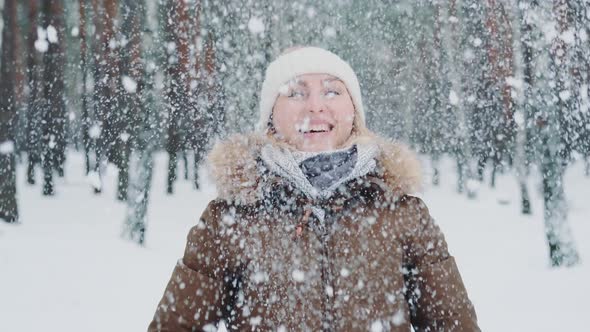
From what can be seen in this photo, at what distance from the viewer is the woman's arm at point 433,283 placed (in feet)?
6.24

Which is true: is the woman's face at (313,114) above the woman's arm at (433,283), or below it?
above

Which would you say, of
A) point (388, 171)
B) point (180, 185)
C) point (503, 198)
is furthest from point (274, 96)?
point (180, 185)

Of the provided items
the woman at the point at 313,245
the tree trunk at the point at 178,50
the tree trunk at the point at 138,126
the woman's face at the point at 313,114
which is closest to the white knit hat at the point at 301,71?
the woman's face at the point at 313,114

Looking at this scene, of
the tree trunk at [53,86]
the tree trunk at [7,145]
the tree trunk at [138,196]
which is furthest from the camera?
the tree trunk at [53,86]

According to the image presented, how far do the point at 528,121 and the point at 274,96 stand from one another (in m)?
8.41

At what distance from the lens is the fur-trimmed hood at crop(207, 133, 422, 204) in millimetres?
1904

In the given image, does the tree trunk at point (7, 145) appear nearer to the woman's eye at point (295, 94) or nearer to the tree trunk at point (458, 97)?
the woman's eye at point (295, 94)

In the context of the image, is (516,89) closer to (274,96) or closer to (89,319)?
(89,319)

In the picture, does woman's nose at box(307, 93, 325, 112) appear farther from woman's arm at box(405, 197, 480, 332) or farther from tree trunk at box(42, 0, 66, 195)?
tree trunk at box(42, 0, 66, 195)

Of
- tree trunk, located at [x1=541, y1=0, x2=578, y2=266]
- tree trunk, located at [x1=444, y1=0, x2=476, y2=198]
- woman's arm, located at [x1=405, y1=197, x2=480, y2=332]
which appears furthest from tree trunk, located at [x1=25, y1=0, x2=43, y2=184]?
tree trunk, located at [x1=444, y1=0, x2=476, y2=198]

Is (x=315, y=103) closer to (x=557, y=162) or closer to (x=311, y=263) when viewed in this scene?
(x=311, y=263)

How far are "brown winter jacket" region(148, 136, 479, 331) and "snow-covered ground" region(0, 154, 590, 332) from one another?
0.25 meters

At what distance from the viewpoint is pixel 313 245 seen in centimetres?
185

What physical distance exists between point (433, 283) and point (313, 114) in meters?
0.70
